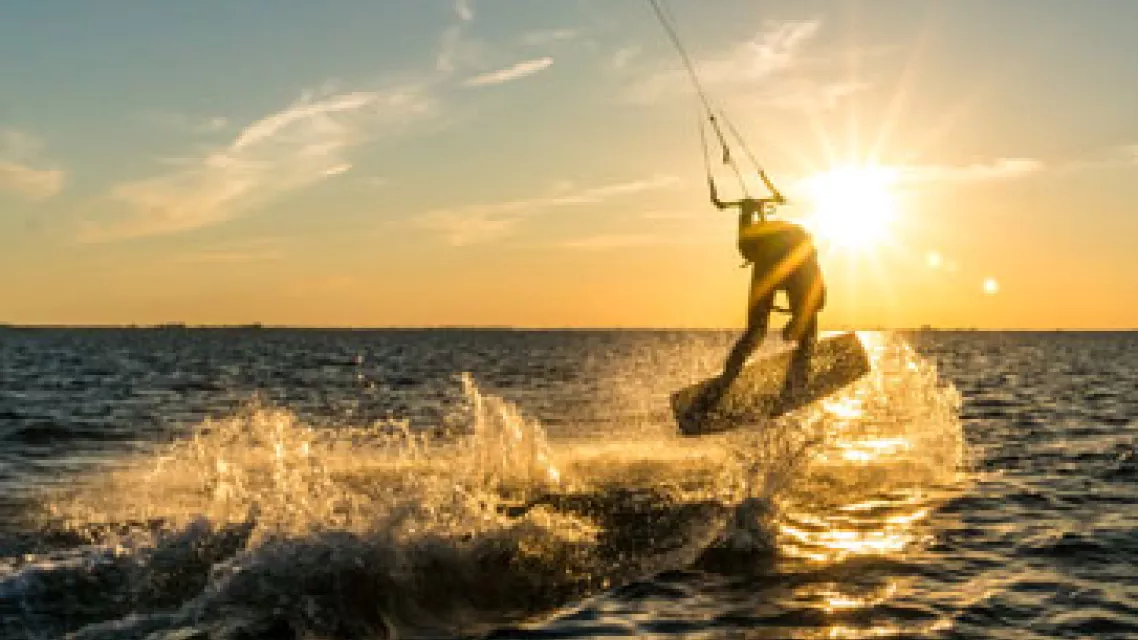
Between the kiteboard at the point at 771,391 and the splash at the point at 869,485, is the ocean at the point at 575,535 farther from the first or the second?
the kiteboard at the point at 771,391

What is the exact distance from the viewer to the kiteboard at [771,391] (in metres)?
17.3

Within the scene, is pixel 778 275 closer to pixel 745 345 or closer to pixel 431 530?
pixel 745 345

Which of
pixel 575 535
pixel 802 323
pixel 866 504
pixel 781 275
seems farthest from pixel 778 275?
pixel 575 535

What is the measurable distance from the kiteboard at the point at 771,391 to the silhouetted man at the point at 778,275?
0.22m

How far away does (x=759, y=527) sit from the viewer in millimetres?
14078

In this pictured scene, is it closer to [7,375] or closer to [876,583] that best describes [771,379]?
[876,583]

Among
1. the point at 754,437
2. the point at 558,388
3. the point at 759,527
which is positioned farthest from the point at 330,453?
the point at 558,388

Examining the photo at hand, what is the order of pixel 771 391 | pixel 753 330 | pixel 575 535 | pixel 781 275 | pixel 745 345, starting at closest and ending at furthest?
pixel 575 535 → pixel 781 275 → pixel 753 330 → pixel 745 345 → pixel 771 391

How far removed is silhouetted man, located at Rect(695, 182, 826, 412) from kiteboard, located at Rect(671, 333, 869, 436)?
8.9 inches

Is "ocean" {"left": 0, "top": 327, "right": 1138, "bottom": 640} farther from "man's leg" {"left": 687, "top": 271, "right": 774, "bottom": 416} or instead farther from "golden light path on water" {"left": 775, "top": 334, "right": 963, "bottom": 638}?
"man's leg" {"left": 687, "top": 271, "right": 774, "bottom": 416}

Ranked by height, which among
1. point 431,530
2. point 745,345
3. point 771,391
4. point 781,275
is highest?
point 781,275

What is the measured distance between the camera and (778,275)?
16.3 meters

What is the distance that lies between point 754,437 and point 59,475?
14.0 meters

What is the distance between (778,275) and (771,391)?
2.32 m
